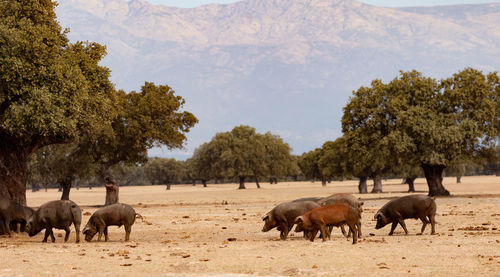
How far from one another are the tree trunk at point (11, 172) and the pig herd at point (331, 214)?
11405mm

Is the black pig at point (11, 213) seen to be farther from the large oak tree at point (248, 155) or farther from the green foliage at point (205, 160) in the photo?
the green foliage at point (205, 160)

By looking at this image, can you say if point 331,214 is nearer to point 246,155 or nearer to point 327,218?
point 327,218

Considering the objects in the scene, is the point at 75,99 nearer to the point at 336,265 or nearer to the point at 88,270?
the point at 88,270

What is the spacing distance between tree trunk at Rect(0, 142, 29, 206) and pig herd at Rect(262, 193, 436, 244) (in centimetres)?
1140

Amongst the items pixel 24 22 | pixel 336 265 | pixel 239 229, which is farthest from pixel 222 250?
pixel 24 22

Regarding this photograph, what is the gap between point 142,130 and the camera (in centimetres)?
4959

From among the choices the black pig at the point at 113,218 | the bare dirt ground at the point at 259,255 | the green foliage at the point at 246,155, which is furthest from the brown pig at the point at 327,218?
the green foliage at the point at 246,155

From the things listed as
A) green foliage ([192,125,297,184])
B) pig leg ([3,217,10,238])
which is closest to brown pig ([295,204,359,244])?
pig leg ([3,217,10,238])

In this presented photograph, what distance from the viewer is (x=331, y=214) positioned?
18.7 metres

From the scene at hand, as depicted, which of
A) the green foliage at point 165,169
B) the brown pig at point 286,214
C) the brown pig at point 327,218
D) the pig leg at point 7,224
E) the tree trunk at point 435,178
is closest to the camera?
the brown pig at point 327,218

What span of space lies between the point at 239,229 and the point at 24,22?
11965mm

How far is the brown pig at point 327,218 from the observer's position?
18562 millimetres

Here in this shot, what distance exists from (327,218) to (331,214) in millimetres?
188

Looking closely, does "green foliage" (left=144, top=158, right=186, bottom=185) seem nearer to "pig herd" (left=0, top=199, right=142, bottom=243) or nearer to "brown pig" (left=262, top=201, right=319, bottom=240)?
"pig herd" (left=0, top=199, right=142, bottom=243)
